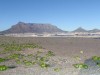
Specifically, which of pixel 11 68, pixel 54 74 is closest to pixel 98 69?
pixel 54 74

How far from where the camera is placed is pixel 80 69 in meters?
19.1

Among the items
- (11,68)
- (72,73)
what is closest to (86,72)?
(72,73)

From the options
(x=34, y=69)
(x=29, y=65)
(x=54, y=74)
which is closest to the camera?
(x=54, y=74)

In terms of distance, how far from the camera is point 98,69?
18.9m

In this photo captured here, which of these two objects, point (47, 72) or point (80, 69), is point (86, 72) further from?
point (47, 72)

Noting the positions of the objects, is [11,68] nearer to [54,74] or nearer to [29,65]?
[29,65]

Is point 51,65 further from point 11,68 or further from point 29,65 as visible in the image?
point 11,68

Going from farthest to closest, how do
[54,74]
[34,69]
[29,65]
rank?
[29,65] < [34,69] < [54,74]

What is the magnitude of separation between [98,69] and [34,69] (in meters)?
4.89

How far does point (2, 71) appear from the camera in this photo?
18062 millimetres

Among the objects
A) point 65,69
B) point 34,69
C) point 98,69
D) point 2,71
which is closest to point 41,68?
point 34,69

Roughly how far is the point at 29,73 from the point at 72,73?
3057 millimetres

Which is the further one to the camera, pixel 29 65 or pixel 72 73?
pixel 29 65

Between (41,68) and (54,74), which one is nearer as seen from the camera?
(54,74)
